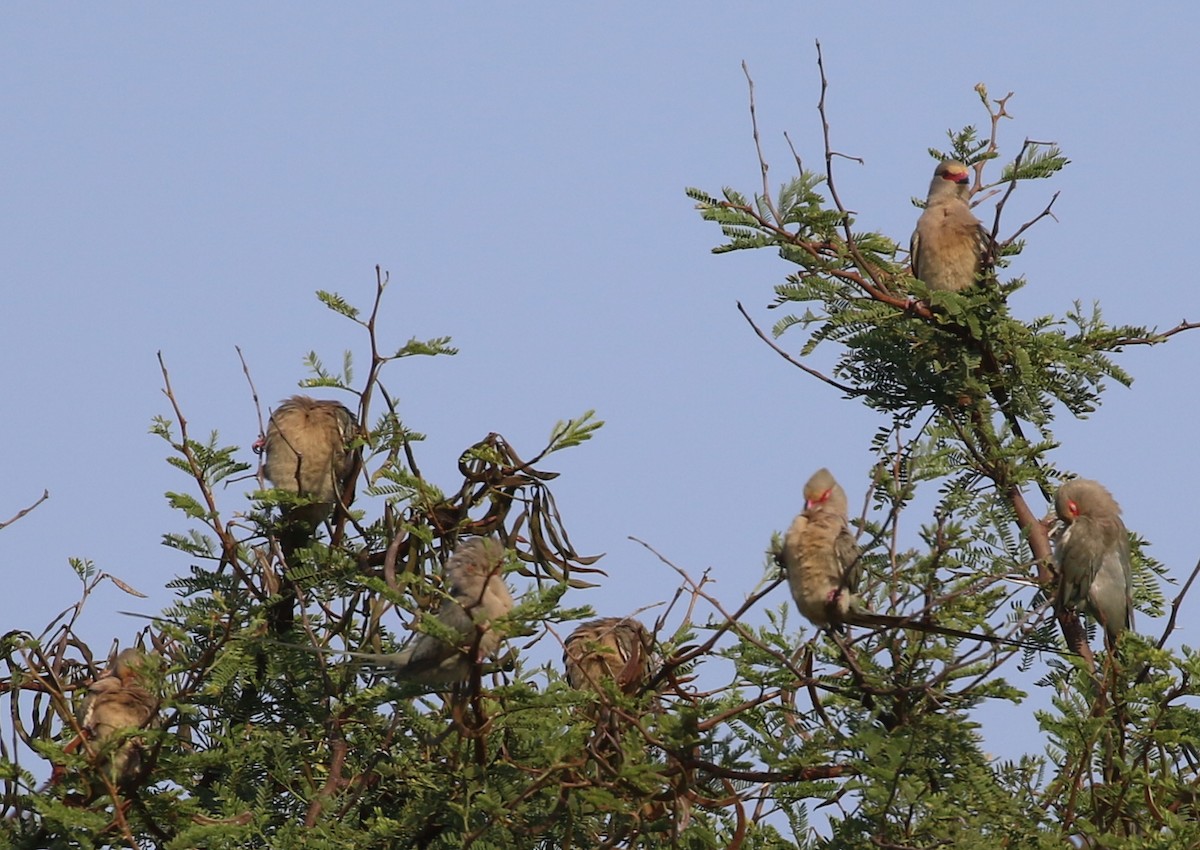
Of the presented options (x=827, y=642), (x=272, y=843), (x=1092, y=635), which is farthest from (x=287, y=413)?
(x=1092, y=635)

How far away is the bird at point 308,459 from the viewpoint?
6.69 meters

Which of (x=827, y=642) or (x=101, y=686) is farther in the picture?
(x=101, y=686)

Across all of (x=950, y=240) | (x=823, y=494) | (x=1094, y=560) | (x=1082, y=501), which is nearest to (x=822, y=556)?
(x=823, y=494)

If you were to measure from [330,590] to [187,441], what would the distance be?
903 millimetres

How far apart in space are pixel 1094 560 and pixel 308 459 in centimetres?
338

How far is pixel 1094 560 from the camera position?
5977 mm

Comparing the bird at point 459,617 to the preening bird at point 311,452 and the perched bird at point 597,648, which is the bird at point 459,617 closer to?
the perched bird at point 597,648

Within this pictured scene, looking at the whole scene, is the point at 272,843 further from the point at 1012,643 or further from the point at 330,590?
the point at 1012,643

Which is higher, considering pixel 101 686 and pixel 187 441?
pixel 187 441

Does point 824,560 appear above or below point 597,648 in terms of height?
below

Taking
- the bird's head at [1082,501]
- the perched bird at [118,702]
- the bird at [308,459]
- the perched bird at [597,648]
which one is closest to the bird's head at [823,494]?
the perched bird at [597,648]

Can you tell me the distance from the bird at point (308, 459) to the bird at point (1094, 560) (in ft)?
9.60

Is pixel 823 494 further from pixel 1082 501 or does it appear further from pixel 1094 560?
pixel 1082 501

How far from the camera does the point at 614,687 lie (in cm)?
481
